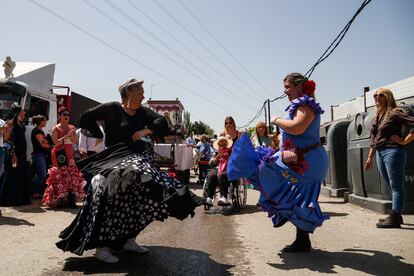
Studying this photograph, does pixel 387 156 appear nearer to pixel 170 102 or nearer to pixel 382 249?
pixel 382 249

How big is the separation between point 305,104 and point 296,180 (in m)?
0.80

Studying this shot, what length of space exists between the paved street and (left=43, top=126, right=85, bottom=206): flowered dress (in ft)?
3.11

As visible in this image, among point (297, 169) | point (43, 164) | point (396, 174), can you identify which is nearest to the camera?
point (297, 169)

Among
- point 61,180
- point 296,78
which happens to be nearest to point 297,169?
point 296,78

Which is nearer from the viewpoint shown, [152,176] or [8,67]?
[152,176]

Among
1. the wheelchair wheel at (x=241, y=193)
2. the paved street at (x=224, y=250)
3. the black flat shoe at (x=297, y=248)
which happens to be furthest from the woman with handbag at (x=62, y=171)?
the black flat shoe at (x=297, y=248)

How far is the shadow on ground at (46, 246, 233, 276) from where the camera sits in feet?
11.6

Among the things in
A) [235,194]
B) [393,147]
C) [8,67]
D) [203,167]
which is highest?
[8,67]

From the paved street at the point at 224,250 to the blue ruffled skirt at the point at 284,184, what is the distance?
1.38 feet

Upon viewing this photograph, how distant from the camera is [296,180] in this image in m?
4.18

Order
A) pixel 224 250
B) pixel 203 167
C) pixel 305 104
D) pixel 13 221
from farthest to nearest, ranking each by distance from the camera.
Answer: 1. pixel 203 167
2. pixel 13 221
3. pixel 224 250
4. pixel 305 104

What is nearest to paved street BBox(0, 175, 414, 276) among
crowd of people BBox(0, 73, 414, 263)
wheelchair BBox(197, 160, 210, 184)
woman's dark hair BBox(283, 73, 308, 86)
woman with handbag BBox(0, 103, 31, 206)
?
crowd of people BBox(0, 73, 414, 263)

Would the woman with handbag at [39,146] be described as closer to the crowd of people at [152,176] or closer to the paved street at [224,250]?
the paved street at [224,250]

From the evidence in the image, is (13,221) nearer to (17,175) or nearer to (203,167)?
(17,175)
